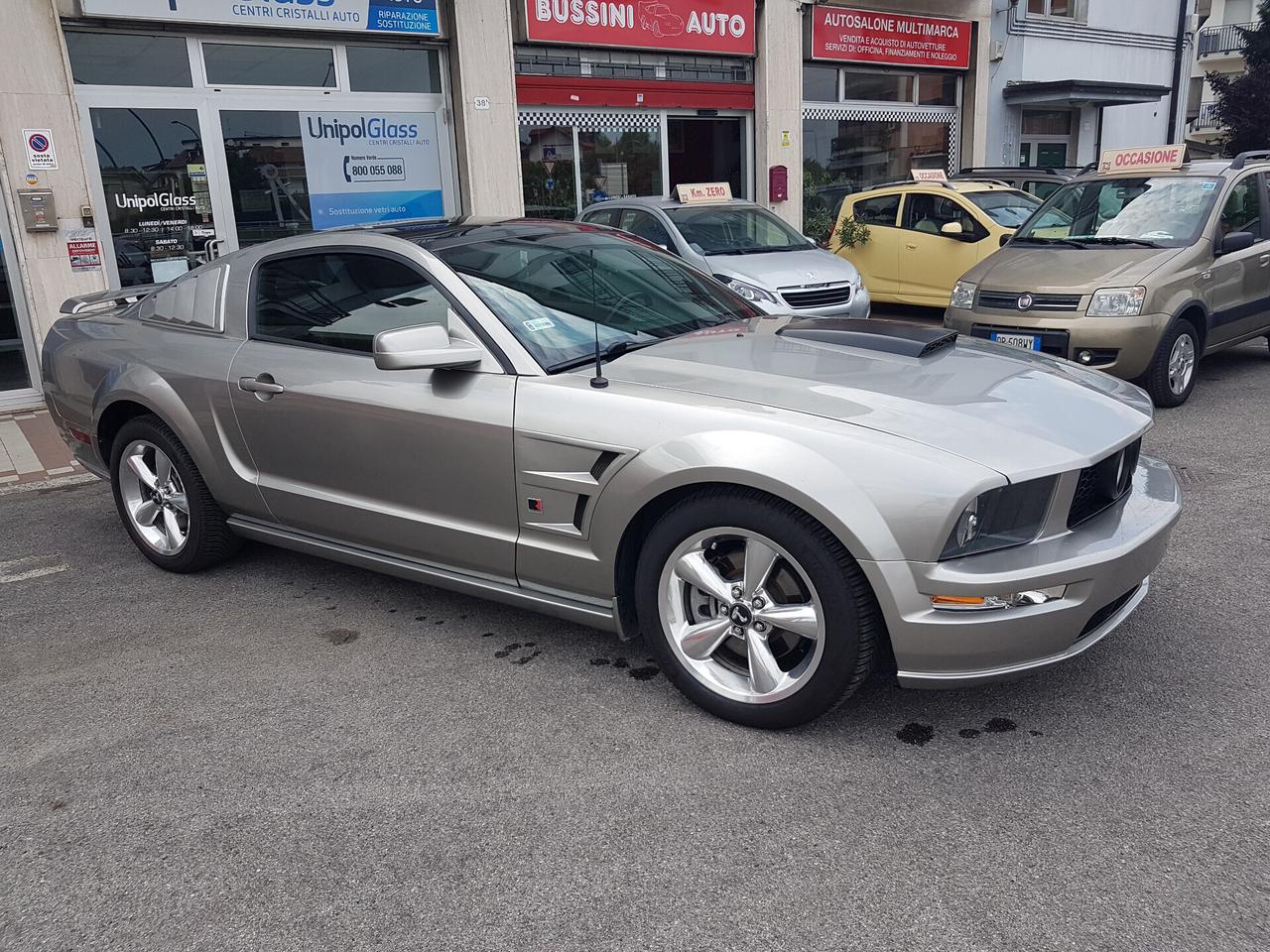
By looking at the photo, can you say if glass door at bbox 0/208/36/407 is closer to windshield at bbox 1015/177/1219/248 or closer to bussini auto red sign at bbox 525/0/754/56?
bussini auto red sign at bbox 525/0/754/56

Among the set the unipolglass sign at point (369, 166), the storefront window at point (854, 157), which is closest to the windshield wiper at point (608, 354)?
the unipolglass sign at point (369, 166)

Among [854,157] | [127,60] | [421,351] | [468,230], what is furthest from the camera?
[854,157]

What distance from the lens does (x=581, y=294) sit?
393 cm

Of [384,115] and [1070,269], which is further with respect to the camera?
[384,115]

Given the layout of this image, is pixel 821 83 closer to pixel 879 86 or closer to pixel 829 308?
pixel 879 86

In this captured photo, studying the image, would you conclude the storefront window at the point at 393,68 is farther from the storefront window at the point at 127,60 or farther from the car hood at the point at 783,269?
the car hood at the point at 783,269

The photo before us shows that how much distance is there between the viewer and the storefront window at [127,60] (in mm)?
9320

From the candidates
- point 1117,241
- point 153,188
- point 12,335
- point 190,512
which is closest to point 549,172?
point 153,188

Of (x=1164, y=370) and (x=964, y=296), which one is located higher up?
(x=964, y=296)

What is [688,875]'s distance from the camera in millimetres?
2549

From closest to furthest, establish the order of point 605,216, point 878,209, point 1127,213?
point 1127,213, point 605,216, point 878,209

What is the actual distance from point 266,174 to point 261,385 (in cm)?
733

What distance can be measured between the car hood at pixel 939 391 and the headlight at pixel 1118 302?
3.70 metres

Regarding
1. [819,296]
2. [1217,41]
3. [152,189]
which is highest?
[1217,41]
